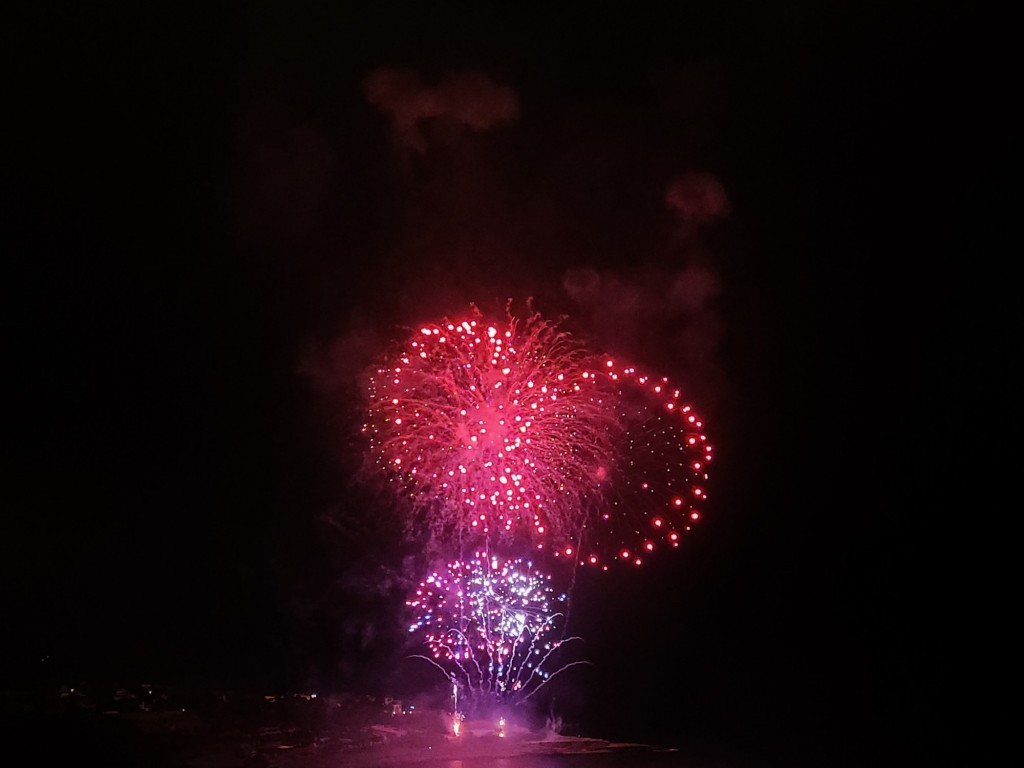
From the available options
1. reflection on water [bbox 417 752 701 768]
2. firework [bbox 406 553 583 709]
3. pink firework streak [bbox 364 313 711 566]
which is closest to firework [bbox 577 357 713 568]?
pink firework streak [bbox 364 313 711 566]

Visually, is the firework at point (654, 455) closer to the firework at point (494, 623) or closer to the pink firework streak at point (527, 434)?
the pink firework streak at point (527, 434)

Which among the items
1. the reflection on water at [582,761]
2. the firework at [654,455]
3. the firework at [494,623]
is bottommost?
the reflection on water at [582,761]

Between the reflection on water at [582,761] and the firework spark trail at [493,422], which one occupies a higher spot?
the firework spark trail at [493,422]

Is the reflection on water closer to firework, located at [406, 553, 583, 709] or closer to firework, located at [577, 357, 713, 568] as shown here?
firework, located at [577, 357, 713, 568]

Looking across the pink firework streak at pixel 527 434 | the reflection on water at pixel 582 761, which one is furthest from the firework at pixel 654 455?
the reflection on water at pixel 582 761

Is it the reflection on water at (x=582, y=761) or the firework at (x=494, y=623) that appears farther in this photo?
the firework at (x=494, y=623)

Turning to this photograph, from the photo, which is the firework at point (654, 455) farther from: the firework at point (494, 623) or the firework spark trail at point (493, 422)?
the firework at point (494, 623)

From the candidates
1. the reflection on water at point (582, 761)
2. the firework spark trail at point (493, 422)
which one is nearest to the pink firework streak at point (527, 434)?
the firework spark trail at point (493, 422)

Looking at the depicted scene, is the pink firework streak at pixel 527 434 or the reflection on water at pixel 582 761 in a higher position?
the pink firework streak at pixel 527 434
